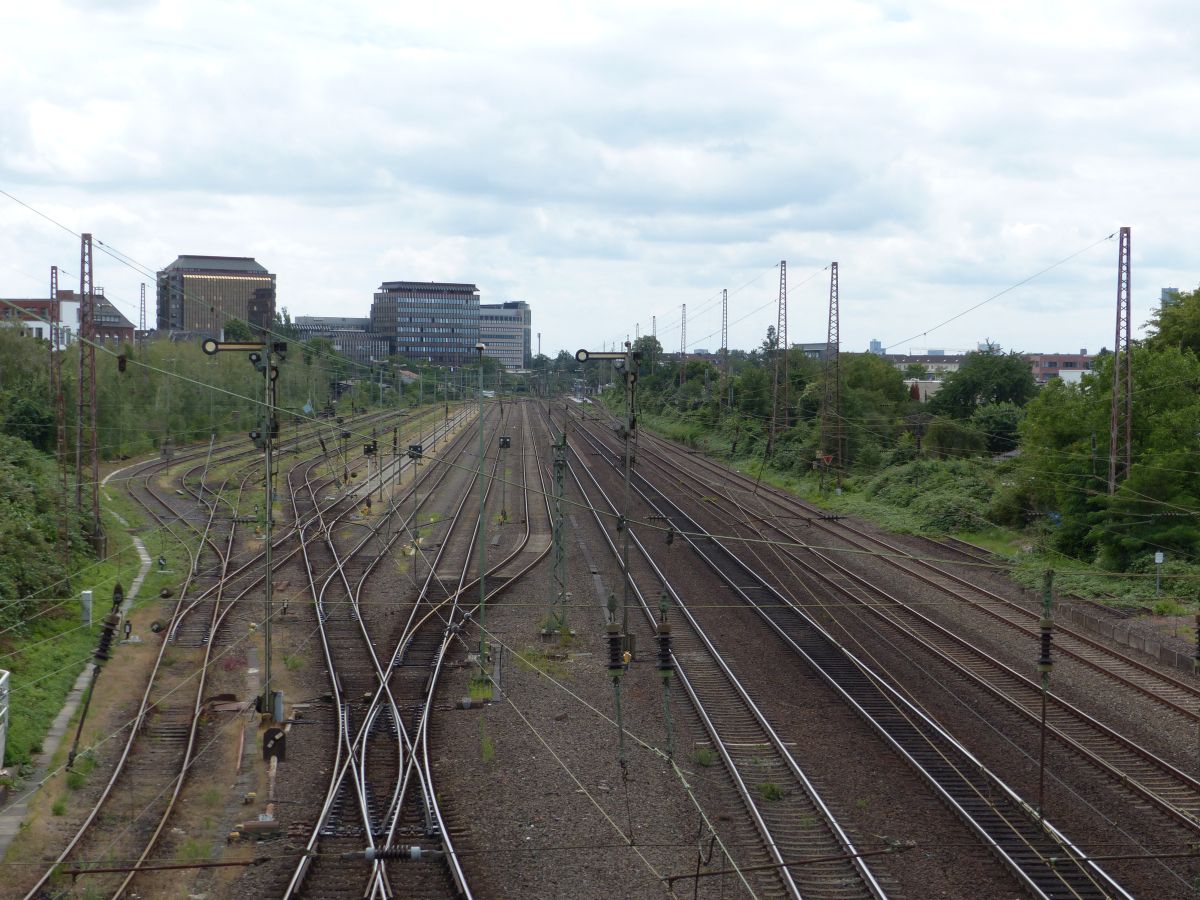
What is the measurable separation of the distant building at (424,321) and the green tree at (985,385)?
382ft

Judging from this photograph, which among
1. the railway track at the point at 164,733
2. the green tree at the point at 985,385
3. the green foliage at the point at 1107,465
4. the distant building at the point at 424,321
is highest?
the distant building at the point at 424,321

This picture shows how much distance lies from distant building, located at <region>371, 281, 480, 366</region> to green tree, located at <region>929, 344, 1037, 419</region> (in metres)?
116

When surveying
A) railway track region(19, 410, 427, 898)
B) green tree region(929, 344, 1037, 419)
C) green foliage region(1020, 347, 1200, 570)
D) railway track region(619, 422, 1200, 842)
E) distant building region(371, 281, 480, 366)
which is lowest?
railway track region(19, 410, 427, 898)

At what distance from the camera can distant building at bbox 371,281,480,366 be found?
586 feet

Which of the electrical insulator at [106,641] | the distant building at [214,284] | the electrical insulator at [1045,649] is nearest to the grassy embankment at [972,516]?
the electrical insulator at [1045,649]

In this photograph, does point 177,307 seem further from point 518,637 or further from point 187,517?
point 518,637

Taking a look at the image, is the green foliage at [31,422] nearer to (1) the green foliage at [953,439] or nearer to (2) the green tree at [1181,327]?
(1) the green foliage at [953,439]

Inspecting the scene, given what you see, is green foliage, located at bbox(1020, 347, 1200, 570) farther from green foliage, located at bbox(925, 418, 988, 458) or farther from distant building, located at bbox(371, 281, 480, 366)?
distant building, located at bbox(371, 281, 480, 366)

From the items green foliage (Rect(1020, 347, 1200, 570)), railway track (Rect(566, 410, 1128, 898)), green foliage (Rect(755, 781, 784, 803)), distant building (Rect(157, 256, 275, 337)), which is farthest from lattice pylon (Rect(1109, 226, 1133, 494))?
distant building (Rect(157, 256, 275, 337))

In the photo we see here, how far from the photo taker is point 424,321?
591 feet

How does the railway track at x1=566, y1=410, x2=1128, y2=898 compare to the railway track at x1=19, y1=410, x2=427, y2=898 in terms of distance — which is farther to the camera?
the railway track at x1=19, y1=410, x2=427, y2=898

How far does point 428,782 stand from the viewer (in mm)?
13672

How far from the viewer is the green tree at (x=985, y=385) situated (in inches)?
2554

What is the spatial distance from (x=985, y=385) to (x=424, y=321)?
12614 cm
